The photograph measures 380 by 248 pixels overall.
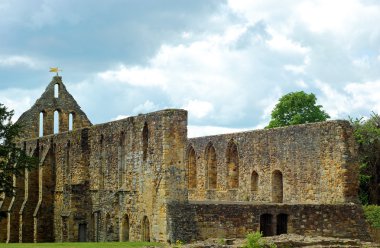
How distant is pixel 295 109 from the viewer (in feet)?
189

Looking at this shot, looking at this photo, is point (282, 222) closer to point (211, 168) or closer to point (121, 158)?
point (121, 158)

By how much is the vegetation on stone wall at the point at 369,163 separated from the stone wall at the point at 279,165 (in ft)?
17.8

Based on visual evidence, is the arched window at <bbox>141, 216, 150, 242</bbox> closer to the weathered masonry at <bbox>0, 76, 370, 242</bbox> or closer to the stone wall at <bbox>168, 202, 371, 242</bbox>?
the weathered masonry at <bbox>0, 76, 370, 242</bbox>

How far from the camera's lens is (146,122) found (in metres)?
31.4

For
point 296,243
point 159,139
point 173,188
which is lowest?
point 296,243

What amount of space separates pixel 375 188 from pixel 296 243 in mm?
15715

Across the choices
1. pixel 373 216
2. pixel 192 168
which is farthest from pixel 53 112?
pixel 373 216

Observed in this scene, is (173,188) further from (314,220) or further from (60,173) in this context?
(60,173)

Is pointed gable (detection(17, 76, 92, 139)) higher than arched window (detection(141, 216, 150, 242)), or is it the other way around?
pointed gable (detection(17, 76, 92, 139))

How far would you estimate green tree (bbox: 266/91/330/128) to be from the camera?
57250 mm

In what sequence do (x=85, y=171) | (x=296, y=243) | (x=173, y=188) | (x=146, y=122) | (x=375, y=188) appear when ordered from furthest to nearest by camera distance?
(x=375, y=188) < (x=85, y=171) < (x=146, y=122) < (x=173, y=188) < (x=296, y=243)

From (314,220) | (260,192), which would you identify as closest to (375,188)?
(260,192)

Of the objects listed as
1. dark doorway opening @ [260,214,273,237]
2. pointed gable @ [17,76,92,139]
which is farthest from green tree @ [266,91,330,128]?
dark doorway opening @ [260,214,273,237]

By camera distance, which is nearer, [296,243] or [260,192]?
[296,243]
